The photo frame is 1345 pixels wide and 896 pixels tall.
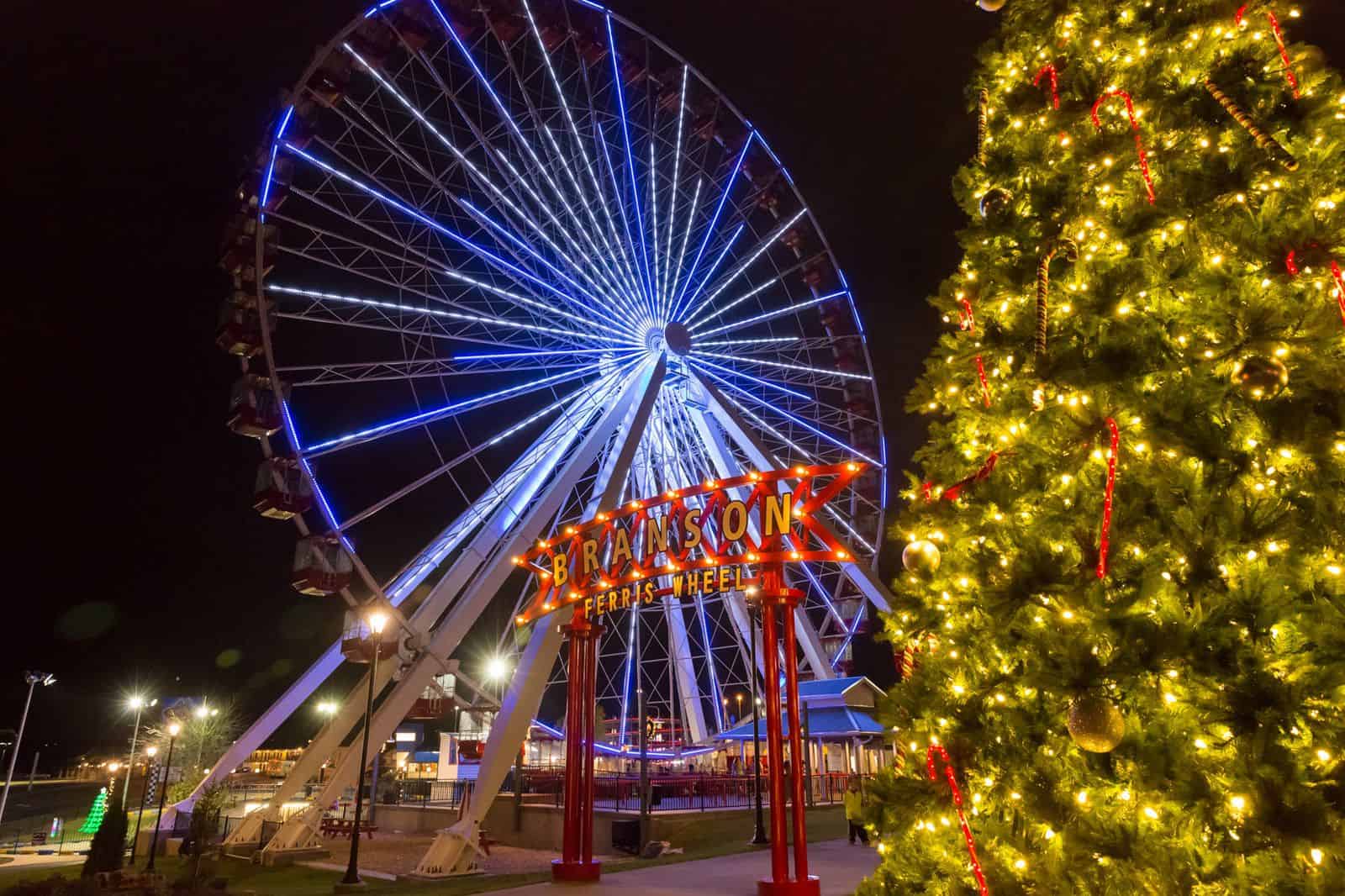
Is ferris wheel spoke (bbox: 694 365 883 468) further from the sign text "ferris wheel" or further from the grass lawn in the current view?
the sign text "ferris wheel"

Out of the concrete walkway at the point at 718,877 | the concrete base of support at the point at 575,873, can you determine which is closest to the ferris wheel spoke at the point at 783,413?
the concrete walkway at the point at 718,877

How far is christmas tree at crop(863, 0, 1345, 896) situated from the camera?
9.37 feet

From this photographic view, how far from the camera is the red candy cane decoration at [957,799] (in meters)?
3.46

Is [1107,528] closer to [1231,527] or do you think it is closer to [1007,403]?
[1231,527]

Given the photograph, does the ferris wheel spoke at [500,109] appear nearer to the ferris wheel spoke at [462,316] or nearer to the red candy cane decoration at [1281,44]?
the ferris wheel spoke at [462,316]

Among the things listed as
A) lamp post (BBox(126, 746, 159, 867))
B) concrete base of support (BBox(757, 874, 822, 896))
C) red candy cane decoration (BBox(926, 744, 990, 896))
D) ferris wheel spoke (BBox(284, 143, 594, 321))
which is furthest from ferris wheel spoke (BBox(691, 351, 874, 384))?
red candy cane decoration (BBox(926, 744, 990, 896))

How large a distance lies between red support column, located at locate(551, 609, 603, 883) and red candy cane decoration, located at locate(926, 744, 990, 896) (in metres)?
8.90

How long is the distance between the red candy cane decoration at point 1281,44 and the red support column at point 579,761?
33.8ft

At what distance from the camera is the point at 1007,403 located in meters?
3.92

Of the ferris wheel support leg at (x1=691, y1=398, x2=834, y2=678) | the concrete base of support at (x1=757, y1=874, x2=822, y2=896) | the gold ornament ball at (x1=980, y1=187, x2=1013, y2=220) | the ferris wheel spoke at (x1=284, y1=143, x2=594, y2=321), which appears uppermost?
the ferris wheel spoke at (x1=284, y1=143, x2=594, y2=321)

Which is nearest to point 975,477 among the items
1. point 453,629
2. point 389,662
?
point 453,629

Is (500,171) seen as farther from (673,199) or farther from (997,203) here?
(997,203)

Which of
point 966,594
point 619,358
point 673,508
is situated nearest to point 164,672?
point 619,358

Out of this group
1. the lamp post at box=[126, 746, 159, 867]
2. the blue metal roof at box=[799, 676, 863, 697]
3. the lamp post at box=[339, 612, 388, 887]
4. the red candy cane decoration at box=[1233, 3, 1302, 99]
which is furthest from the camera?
the blue metal roof at box=[799, 676, 863, 697]
